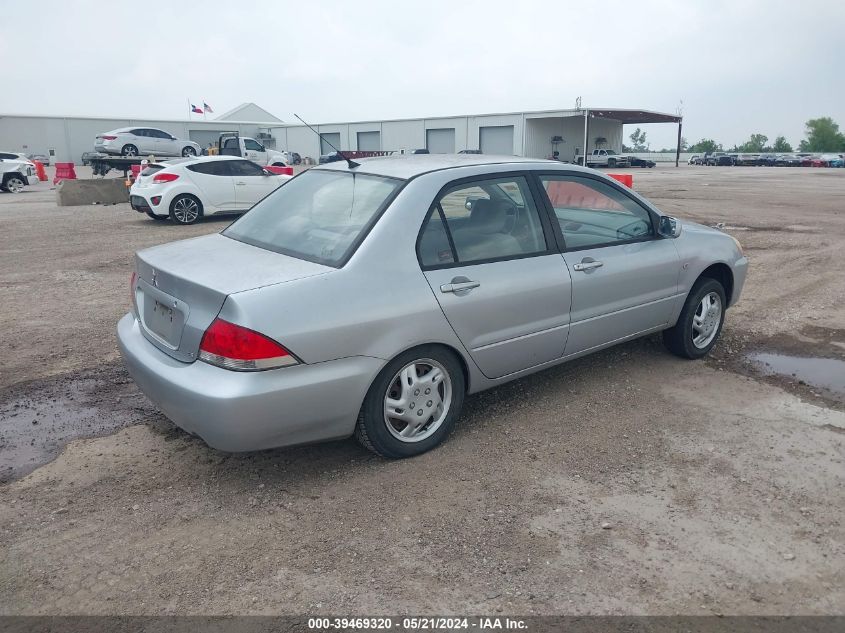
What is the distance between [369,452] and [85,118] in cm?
5915

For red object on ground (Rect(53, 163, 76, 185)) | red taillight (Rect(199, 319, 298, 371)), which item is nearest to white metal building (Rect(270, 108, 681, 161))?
red object on ground (Rect(53, 163, 76, 185))

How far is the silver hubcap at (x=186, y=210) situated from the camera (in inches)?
560

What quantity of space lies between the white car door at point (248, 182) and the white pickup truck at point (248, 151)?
48.8ft

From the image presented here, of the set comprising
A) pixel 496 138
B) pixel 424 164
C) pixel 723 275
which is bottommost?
pixel 723 275

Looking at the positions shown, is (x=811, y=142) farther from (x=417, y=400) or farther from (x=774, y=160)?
(x=417, y=400)

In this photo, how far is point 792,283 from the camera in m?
8.13

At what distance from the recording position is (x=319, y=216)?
157 inches

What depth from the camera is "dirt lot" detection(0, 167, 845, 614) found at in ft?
8.89

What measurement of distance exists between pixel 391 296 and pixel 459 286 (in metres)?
0.45

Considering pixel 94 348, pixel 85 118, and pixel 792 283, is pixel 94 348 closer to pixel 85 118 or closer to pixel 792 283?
pixel 792 283

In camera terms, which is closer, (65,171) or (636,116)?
(65,171)

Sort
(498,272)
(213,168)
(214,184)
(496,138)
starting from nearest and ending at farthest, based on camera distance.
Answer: (498,272), (214,184), (213,168), (496,138)

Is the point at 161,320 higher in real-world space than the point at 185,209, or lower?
higher

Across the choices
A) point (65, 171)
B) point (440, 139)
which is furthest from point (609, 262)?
point (440, 139)
